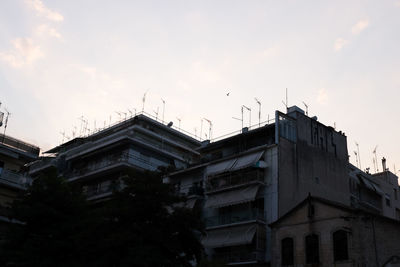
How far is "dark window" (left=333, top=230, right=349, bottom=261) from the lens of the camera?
103 ft

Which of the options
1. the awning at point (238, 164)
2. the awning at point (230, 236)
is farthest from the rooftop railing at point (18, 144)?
the awning at point (230, 236)

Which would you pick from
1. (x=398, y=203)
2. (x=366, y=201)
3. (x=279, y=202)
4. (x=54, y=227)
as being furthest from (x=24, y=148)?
(x=398, y=203)

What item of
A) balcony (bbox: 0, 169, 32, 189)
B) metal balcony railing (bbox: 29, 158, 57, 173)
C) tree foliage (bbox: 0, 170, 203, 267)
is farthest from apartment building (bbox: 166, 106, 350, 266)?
metal balcony railing (bbox: 29, 158, 57, 173)

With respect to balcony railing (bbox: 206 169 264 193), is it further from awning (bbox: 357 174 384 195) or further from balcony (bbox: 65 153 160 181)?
awning (bbox: 357 174 384 195)

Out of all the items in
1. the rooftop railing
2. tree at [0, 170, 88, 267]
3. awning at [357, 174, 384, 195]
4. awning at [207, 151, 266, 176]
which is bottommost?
tree at [0, 170, 88, 267]

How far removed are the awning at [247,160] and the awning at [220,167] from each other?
0.71 meters

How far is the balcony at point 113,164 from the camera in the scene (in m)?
51.7

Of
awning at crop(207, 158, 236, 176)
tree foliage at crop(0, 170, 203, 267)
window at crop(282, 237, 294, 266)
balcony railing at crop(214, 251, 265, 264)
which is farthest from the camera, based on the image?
awning at crop(207, 158, 236, 176)

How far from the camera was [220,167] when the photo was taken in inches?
1761

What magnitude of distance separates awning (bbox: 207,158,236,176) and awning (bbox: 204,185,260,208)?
2182 millimetres

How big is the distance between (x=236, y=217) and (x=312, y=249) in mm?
9686

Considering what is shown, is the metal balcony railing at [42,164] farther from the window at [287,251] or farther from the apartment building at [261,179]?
the window at [287,251]

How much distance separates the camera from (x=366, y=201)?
51938 mm

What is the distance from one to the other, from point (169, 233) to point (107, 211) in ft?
11.3
